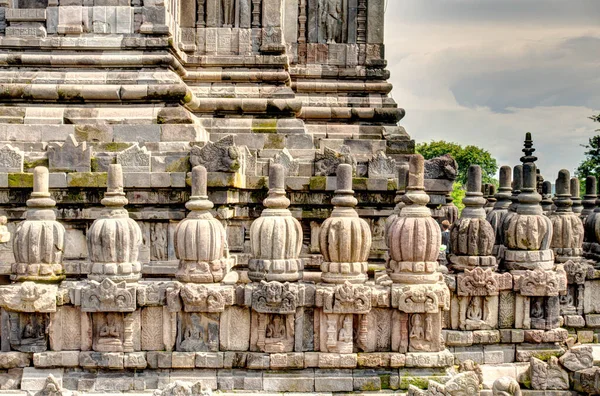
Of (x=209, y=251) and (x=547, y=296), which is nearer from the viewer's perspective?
(x=209, y=251)

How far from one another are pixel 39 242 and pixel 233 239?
3.32m

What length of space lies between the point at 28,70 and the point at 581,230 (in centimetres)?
994

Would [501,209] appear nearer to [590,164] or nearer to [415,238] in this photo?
[415,238]

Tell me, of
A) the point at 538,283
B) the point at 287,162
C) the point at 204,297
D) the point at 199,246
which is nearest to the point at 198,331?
the point at 204,297

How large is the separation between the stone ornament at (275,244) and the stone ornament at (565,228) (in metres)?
6.21

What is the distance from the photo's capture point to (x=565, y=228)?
13.9 meters

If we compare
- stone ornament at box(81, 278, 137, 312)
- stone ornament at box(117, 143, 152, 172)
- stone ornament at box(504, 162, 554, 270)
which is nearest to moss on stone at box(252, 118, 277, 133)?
stone ornament at box(117, 143, 152, 172)

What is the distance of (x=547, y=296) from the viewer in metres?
11.5

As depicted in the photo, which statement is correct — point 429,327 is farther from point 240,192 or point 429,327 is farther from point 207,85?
point 207,85

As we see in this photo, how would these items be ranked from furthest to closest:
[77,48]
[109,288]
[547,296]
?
[77,48] < [547,296] < [109,288]

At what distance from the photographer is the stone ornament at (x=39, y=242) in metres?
9.50

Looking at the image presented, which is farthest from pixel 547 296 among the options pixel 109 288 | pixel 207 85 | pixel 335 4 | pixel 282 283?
pixel 335 4

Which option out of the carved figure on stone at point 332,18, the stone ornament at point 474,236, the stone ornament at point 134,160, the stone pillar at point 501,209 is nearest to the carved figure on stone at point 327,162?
the stone ornament at point 474,236

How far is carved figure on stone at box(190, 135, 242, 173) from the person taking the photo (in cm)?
1107
